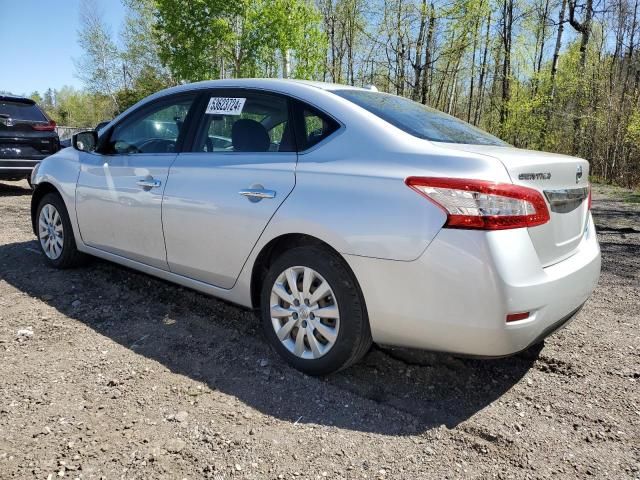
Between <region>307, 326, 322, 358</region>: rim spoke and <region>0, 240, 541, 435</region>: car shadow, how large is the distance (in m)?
0.16

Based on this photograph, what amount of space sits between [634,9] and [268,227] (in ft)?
89.2

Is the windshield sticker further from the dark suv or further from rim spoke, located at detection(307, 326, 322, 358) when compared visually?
the dark suv

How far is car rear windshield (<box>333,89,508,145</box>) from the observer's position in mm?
2652

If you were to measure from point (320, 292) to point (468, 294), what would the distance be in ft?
2.61

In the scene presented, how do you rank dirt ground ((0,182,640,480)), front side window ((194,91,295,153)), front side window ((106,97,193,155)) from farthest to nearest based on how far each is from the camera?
front side window ((106,97,193,155)) → front side window ((194,91,295,153)) → dirt ground ((0,182,640,480))

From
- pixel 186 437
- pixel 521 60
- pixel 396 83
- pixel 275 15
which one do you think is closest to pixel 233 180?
pixel 186 437

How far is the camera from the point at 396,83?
70.5ft

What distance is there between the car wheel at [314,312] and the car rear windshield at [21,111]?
8.19 metres

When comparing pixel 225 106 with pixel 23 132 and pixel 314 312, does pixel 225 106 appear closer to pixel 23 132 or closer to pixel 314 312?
pixel 314 312

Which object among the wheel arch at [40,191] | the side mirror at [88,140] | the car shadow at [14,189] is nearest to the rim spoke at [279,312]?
the side mirror at [88,140]

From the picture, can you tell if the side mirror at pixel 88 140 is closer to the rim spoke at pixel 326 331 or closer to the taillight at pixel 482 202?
the rim spoke at pixel 326 331

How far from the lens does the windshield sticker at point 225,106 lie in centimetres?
318

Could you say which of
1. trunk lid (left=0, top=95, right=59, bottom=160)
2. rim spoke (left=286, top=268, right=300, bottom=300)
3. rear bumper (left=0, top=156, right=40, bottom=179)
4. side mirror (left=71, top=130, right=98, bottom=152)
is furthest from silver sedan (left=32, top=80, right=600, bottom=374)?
trunk lid (left=0, top=95, right=59, bottom=160)

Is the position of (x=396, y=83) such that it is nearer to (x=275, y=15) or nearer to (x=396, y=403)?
(x=275, y=15)
